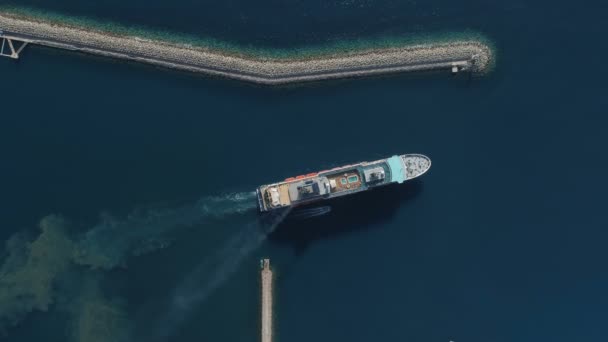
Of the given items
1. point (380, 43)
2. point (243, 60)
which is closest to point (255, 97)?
point (243, 60)

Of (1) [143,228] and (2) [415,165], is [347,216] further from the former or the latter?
(1) [143,228]

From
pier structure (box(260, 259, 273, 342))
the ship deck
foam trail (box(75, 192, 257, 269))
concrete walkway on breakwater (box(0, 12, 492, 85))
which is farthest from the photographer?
pier structure (box(260, 259, 273, 342))

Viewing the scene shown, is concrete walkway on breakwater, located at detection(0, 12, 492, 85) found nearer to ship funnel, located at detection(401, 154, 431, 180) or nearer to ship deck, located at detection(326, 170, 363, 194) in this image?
ship funnel, located at detection(401, 154, 431, 180)

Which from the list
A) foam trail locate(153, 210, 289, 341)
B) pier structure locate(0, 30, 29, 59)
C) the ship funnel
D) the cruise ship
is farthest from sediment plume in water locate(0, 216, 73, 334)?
A: the ship funnel

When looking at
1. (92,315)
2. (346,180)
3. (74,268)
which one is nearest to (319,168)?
(346,180)

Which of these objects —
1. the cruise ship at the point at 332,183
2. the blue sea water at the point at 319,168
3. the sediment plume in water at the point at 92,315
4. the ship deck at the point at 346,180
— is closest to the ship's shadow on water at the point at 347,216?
the blue sea water at the point at 319,168
